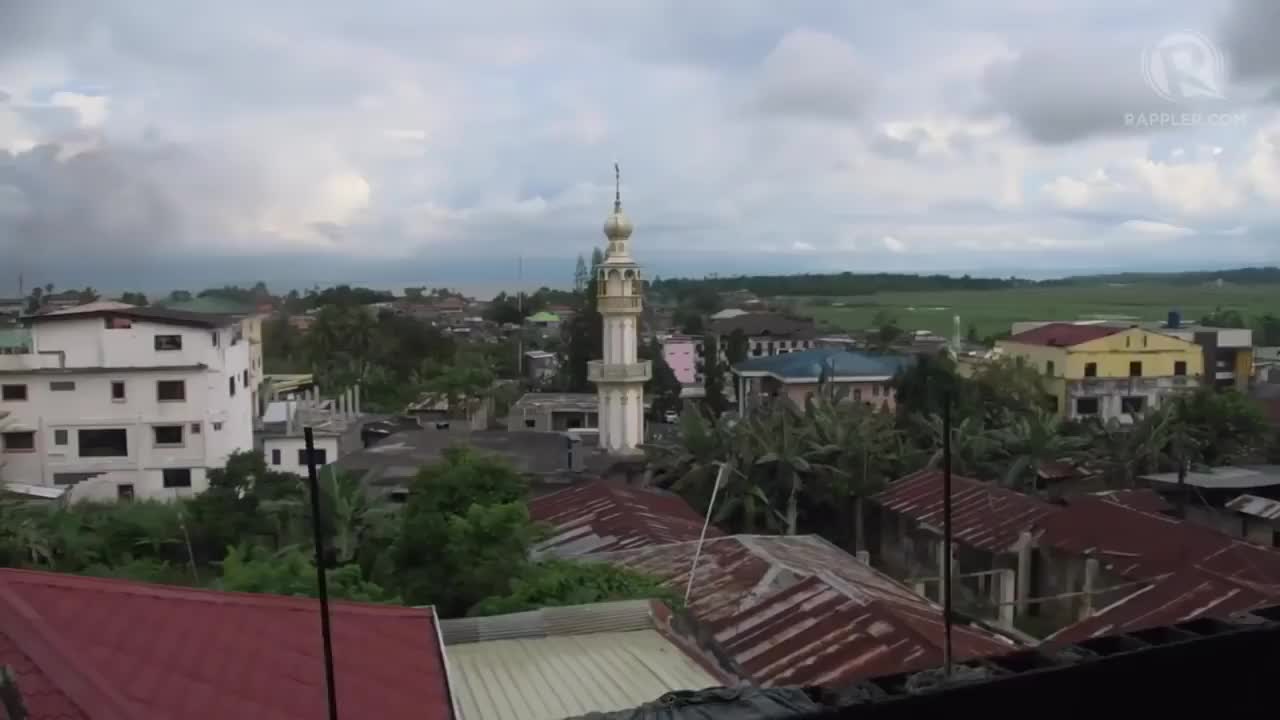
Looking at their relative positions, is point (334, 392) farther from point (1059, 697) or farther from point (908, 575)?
point (1059, 697)

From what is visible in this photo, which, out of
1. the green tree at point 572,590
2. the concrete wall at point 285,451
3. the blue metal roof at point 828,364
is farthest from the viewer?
the blue metal roof at point 828,364

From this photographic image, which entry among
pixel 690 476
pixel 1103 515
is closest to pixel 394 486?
pixel 690 476

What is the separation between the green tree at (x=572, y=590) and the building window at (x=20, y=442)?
19.5 m

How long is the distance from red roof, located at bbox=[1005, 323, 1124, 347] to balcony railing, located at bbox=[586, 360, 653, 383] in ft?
59.7

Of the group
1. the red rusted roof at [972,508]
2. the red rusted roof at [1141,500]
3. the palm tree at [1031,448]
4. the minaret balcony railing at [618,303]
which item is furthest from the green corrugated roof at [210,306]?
the red rusted roof at [1141,500]

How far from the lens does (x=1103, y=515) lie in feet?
48.9

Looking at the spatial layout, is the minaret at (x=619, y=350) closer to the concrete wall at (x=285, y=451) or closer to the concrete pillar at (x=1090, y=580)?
the concrete wall at (x=285, y=451)

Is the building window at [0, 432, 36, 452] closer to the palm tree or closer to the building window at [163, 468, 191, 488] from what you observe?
the building window at [163, 468, 191, 488]

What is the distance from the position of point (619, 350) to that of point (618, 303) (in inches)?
46.9

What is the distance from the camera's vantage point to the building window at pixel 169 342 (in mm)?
24422

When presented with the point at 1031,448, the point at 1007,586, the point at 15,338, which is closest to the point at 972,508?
the point at 1007,586

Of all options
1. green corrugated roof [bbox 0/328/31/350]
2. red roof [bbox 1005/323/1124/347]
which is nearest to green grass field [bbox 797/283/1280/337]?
red roof [bbox 1005/323/1124/347]

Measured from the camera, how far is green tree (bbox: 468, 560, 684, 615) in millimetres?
8903

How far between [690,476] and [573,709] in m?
14.8
